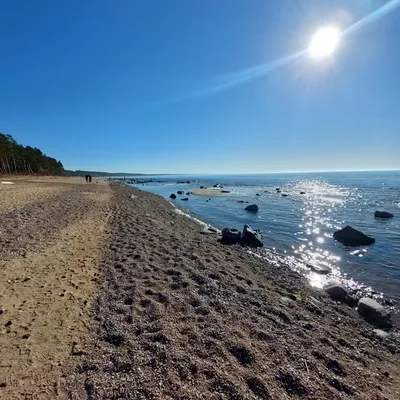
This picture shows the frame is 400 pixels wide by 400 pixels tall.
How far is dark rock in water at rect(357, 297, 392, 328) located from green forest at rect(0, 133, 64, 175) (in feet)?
298

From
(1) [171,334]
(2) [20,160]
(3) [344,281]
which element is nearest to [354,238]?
(3) [344,281]

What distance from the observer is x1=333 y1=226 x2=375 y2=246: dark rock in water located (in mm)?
17156

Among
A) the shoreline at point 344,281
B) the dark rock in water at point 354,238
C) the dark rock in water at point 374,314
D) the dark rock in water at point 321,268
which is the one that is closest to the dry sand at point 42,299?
the dark rock in water at point 374,314

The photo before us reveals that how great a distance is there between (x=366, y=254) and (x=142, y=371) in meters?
15.3

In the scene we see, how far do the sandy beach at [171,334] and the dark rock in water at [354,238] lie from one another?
31.6 feet

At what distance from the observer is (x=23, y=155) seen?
8762 cm

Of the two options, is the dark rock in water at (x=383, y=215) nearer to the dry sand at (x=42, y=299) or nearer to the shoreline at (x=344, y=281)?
the shoreline at (x=344, y=281)

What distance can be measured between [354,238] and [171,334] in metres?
16.8

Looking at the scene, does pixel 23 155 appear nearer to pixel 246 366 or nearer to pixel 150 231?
pixel 150 231

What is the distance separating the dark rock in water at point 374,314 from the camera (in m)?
7.59

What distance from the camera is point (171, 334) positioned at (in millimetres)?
5141

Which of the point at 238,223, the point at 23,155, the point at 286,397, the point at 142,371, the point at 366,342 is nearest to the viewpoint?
the point at 286,397

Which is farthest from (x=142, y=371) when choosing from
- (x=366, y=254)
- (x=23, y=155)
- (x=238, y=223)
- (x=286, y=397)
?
(x=23, y=155)

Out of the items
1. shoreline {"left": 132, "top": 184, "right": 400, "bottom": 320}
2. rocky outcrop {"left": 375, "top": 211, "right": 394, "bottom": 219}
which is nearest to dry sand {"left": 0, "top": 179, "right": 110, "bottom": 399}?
shoreline {"left": 132, "top": 184, "right": 400, "bottom": 320}
